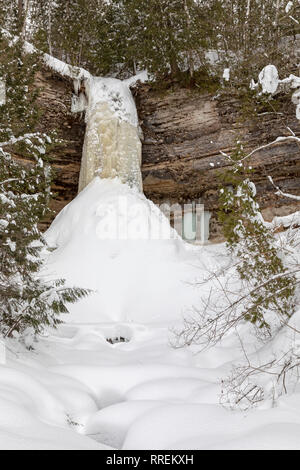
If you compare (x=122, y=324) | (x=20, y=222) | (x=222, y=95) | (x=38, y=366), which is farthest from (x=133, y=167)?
(x=38, y=366)

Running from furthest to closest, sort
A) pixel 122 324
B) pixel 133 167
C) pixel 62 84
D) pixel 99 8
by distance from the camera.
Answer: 1. pixel 99 8
2. pixel 62 84
3. pixel 133 167
4. pixel 122 324

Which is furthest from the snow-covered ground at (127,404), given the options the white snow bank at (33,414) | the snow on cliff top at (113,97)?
the snow on cliff top at (113,97)

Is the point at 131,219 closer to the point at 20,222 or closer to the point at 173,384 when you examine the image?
the point at 20,222

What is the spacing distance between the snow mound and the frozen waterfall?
0.51 metres

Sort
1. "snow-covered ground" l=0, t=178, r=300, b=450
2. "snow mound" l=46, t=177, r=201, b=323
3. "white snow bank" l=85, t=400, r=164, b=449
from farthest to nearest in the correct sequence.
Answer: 1. "snow mound" l=46, t=177, r=201, b=323
2. "white snow bank" l=85, t=400, r=164, b=449
3. "snow-covered ground" l=0, t=178, r=300, b=450

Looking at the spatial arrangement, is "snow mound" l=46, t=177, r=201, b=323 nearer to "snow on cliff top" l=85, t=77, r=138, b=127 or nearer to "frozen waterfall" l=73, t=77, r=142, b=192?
"frozen waterfall" l=73, t=77, r=142, b=192

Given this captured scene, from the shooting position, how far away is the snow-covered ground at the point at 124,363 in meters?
2.80

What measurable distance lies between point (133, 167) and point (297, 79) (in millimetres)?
7635

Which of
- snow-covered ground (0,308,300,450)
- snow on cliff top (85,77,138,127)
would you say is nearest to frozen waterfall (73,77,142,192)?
snow on cliff top (85,77,138,127)

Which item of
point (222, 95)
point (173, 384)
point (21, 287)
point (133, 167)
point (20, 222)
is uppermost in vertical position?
point (222, 95)

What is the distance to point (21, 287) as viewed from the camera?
4.96 meters

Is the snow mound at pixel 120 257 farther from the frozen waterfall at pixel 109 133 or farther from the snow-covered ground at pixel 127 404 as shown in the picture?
the snow-covered ground at pixel 127 404

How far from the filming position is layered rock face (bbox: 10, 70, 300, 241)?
1162 cm

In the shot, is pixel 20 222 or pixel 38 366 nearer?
pixel 38 366
